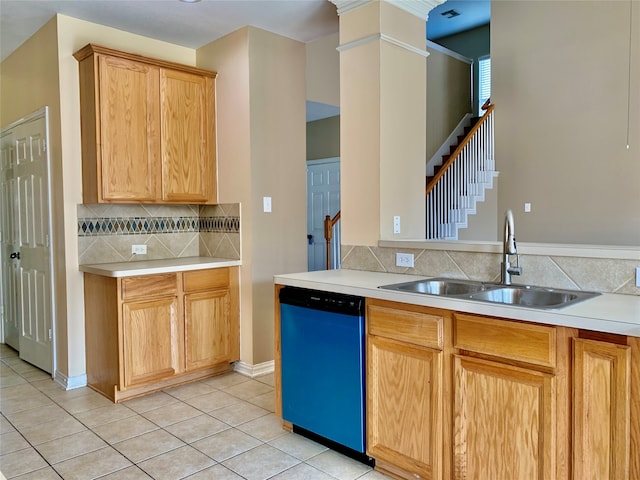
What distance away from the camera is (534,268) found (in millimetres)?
2330

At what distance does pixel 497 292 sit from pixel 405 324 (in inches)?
19.1

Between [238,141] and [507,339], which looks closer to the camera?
[507,339]

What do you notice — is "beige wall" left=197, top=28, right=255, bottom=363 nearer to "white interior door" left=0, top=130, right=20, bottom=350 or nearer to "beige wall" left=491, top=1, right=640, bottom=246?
"white interior door" left=0, top=130, right=20, bottom=350

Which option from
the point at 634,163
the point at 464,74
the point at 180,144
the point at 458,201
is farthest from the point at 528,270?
the point at 464,74

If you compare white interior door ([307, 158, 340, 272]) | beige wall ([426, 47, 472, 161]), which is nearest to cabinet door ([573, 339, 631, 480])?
white interior door ([307, 158, 340, 272])

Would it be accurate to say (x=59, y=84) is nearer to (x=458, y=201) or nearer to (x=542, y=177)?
(x=458, y=201)

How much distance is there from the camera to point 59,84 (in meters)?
3.57

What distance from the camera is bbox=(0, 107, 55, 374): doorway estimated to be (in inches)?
150

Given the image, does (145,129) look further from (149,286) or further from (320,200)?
(320,200)

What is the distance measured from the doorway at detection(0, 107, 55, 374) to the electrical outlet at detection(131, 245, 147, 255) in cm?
59

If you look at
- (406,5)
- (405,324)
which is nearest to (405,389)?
(405,324)

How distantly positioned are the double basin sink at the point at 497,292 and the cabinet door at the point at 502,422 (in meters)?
0.30

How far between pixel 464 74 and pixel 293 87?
464 centimetres

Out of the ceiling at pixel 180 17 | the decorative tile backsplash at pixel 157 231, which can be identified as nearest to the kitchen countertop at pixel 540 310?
the decorative tile backsplash at pixel 157 231
